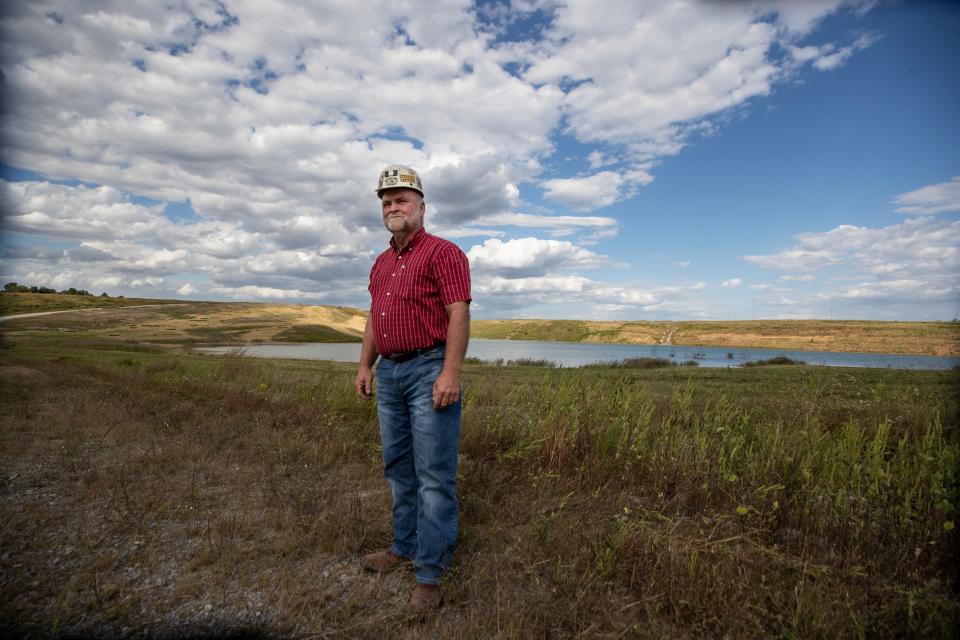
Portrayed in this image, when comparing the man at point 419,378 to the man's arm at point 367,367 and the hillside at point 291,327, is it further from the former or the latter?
the hillside at point 291,327

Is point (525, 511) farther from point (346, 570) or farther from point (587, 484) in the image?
point (346, 570)

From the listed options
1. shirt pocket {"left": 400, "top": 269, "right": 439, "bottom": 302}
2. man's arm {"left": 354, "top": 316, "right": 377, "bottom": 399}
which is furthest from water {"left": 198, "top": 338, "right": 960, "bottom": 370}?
shirt pocket {"left": 400, "top": 269, "right": 439, "bottom": 302}

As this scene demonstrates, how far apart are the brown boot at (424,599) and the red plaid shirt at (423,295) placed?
135 centimetres

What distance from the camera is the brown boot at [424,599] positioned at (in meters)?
2.61

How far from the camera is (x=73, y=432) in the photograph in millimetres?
5996

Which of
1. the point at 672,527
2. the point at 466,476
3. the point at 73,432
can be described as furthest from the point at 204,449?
the point at 672,527

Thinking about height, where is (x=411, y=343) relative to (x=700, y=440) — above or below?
above

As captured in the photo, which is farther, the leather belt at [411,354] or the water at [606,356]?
the water at [606,356]

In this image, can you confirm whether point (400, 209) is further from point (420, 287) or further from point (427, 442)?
point (427, 442)

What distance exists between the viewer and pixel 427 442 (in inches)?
112

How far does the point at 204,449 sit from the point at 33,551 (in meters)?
2.21

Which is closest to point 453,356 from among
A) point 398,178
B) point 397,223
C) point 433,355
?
point 433,355

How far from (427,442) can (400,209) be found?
4.74 ft

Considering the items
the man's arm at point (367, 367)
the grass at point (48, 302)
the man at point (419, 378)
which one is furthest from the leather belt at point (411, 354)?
the grass at point (48, 302)
